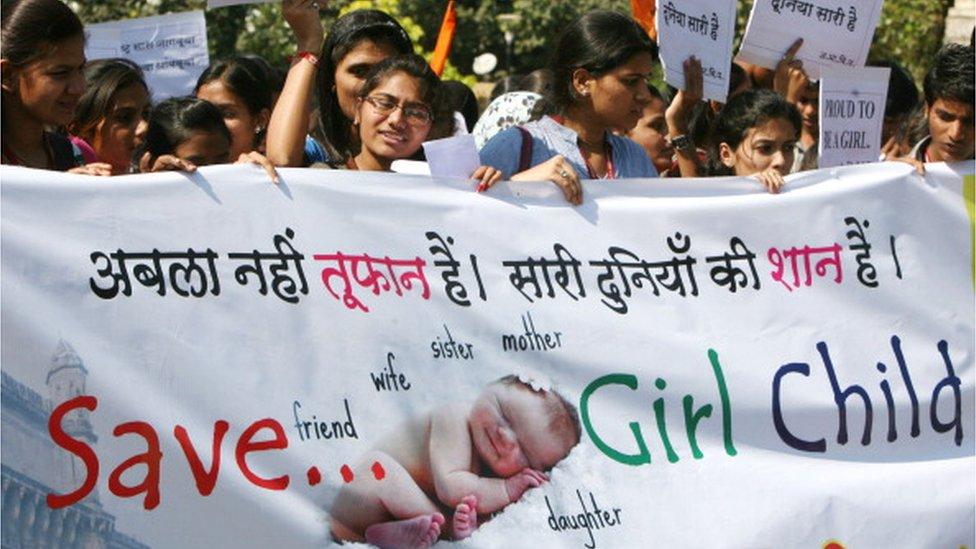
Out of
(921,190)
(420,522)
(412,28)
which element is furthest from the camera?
(412,28)

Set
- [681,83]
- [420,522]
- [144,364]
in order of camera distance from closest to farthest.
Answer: [144,364] → [420,522] → [681,83]

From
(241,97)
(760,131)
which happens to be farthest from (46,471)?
(760,131)

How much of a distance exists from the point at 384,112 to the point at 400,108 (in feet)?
0.13

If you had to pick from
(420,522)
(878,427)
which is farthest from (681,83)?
(420,522)

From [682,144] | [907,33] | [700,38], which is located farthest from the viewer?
[907,33]

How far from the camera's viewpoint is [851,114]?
538cm

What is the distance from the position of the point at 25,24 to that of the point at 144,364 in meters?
0.87

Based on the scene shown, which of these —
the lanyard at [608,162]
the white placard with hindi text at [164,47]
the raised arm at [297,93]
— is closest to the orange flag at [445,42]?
the white placard with hindi text at [164,47]

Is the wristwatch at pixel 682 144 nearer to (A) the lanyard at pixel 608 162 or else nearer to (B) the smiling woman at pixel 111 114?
(A) the lanyard at pixel 608 162

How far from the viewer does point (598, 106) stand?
4875 millimetres

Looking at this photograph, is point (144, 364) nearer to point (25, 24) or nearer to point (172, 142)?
point (25, 24)

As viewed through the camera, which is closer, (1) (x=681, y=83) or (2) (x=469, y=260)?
(2) (x=469, y=260)

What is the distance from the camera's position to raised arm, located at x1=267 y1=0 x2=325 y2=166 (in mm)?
4500

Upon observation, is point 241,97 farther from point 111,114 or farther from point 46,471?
point 46,471
